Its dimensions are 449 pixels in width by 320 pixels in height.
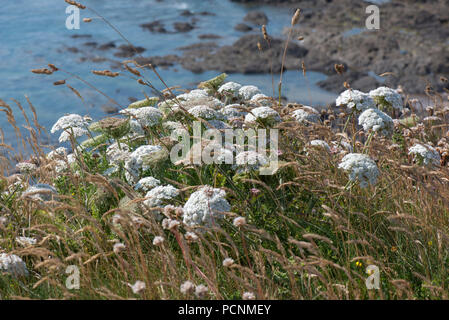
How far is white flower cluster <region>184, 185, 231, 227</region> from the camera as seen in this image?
8.93 ft

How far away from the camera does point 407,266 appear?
9.99 ft

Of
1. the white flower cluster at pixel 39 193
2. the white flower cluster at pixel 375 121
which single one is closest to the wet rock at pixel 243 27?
the white flower cluster at pixel 375 121

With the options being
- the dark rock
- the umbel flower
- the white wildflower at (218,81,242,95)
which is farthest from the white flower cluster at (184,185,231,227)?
the dark rock

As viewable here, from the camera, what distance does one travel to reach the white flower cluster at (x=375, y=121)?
3265 mm

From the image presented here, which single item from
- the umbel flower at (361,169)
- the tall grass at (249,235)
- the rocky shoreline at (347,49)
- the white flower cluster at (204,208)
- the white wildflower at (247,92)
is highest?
the white wildflower at (247,92)

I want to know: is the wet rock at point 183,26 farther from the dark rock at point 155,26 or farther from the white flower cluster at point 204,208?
the white flower cluster at point 204,208

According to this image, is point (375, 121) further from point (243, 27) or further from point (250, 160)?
point (243, 27)

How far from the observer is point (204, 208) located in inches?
108

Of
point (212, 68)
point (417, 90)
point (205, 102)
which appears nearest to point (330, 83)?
point (417, 90)

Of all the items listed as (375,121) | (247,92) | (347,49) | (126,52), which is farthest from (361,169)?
(126,52)

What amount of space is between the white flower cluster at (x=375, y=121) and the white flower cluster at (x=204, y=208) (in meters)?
1.17

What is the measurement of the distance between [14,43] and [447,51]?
1389 centimetres

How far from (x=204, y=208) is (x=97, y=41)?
15.3 metres
